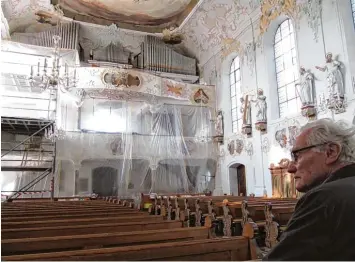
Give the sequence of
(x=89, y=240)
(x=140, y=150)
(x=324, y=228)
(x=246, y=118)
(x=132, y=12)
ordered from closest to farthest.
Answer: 1. (x=324, y=228)
2. (x=89, y=240)
3. (x=246, y=118)
4. (x=140, y=150)
5. (x=132, y=12)

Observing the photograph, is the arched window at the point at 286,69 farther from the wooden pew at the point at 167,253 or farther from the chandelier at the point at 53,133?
→ the wooden pew at the point at 167,253

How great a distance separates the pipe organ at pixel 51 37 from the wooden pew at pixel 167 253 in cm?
1510

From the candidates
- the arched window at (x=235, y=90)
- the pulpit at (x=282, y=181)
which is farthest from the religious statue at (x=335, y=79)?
the arched window at (x=235, y=90)

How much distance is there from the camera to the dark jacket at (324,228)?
1.30m

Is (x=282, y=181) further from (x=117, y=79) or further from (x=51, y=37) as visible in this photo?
(x=51, y=37)

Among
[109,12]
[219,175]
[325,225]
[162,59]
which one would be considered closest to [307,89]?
[219,175]

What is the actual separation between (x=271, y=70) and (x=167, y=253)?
11.3 m

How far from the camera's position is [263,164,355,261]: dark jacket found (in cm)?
130

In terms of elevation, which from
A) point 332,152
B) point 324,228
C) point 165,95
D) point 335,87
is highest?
point 165,95

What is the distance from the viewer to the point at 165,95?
14.1 m

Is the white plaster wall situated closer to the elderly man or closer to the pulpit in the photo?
the pulpit

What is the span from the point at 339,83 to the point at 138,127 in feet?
31.7

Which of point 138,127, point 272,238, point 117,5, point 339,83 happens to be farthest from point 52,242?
point 117,5

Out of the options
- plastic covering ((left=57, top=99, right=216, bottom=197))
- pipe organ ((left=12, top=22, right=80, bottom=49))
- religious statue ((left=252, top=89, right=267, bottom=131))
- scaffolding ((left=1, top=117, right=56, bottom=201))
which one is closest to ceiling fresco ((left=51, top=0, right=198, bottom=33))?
pipe organ ((left=12, top=22, right=80, bottom=49))
